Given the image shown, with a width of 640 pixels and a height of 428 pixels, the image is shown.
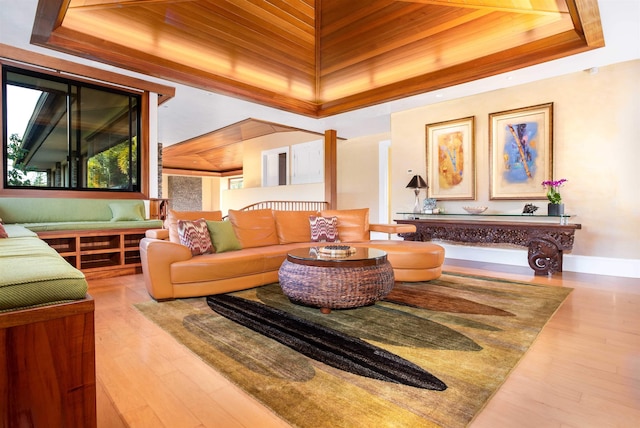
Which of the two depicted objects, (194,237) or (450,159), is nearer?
(194,237)

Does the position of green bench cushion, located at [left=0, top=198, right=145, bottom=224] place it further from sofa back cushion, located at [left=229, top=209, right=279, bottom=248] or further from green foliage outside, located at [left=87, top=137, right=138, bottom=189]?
sofa back cushion, located at [left=229, top=209, right=279, bottom=248]

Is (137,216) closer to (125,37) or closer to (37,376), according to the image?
(125,37)

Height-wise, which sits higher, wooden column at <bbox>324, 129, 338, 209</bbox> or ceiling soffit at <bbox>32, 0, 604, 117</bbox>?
ceiling soffit at <bbox>32, 0, 604, 117</bbox>

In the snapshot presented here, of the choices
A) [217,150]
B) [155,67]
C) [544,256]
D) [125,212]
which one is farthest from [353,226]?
[217,150]

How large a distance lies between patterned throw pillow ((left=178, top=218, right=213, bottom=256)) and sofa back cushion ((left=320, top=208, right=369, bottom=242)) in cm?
185

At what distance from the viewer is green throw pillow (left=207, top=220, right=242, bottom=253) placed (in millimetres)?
3637

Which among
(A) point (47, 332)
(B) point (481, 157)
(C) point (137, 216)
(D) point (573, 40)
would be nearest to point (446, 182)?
(B) point (481, 157)

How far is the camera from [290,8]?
4.22 metres

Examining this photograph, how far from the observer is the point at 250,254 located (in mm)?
3490

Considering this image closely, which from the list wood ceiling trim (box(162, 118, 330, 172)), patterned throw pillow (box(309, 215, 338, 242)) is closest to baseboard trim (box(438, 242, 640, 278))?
patterned throw pillow (box(309, 215, 338, 242))

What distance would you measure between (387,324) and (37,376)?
203cm

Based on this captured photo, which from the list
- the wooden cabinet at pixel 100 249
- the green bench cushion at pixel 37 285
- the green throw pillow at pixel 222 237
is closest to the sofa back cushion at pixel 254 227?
the green throw pillow at pixel 222 237

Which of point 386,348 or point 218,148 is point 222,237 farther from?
point 218,148

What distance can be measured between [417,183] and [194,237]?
379cm
